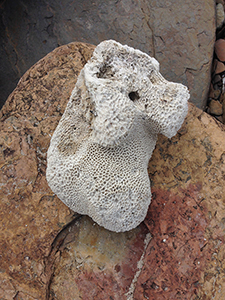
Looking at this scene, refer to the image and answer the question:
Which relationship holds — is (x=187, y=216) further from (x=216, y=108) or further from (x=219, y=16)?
(x=219, y=16)

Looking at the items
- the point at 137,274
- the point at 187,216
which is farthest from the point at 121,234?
the point at 187,216

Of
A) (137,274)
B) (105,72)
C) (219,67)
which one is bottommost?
(137,274)

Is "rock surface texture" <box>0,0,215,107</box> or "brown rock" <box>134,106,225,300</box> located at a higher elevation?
"rock surface texture" <box>0,0,215,107</box>

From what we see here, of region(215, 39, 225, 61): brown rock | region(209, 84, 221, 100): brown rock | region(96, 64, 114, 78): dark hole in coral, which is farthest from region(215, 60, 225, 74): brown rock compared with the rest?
region(96, 64, 114, 78): dark hole in coral

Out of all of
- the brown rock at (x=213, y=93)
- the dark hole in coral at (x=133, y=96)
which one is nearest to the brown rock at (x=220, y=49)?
the brown rock at (x=213, y=93)

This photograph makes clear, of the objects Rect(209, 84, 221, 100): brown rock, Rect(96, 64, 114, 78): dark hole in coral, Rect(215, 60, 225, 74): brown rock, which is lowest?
Rect(209, 84, 221, 100): brown rock

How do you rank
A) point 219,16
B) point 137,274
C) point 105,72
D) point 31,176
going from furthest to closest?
→ point 219,16, point 31,176, point 137,274, point 105,72

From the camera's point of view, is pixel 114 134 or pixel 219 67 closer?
pixel 114 134

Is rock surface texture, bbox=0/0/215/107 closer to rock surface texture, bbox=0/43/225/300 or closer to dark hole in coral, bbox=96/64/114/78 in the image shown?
rock surface texture, bbox=0/43/225/300
